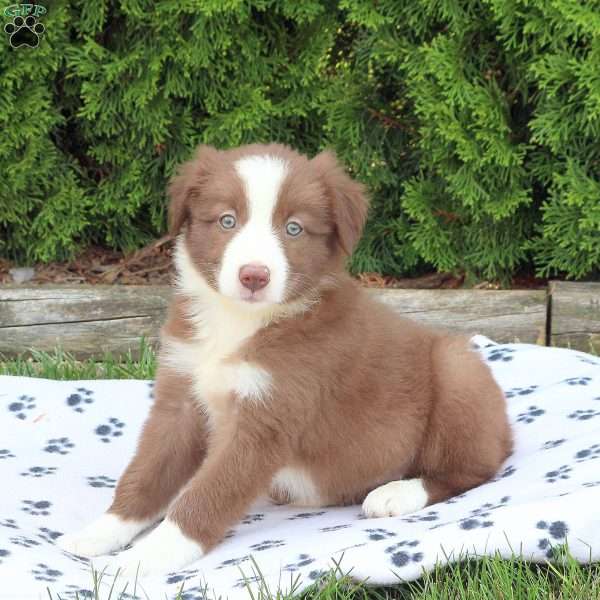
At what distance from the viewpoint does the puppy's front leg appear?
3.01 metres

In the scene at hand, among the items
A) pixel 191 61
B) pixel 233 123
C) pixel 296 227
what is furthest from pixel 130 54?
pixel 296 227

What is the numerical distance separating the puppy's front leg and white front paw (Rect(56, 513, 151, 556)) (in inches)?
6.6

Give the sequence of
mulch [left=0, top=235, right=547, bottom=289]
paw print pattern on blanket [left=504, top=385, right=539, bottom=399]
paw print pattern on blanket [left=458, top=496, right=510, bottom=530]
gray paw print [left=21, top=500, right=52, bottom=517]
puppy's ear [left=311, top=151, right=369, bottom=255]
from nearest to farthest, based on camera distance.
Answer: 1. paw print pattern on blanket [left=458, top=496, right=510, bottom=530]
2. puppy's ear [left=311, top=151, right=369, bottom=255]
3. gray paw print [left=21, top=500, right=52, bottom=517]
4. paw print pattern on blanket [left=504, top=385, right=539, bottom=399]
5. mulch [left=0, top=235, right=547, bottom=289]

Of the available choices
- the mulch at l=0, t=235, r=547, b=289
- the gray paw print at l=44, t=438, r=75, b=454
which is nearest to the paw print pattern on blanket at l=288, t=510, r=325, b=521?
the gray paw print at l=44, t=438, r=75, b=454

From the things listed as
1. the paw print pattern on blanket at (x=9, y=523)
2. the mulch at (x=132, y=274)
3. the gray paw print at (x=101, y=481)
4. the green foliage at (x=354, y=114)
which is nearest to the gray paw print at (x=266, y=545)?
the paw print pattern on blanket at (x=9, y=523)

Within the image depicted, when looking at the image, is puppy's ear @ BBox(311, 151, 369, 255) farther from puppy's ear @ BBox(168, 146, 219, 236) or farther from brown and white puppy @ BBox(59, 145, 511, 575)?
puppy's ear @ BBox(168, 146, 219, 236)

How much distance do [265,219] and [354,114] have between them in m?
3.27

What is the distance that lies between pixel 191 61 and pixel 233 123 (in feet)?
1.46

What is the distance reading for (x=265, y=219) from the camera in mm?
3125

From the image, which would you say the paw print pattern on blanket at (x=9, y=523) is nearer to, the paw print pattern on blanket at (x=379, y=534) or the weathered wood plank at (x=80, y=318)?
the paw print pattern on blanket at (x=379, y=534)

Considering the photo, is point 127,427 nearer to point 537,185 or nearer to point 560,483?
point 560,483

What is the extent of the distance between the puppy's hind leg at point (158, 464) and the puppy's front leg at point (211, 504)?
0.25m

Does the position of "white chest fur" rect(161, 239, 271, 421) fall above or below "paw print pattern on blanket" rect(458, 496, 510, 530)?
above

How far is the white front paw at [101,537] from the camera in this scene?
10.4ft
